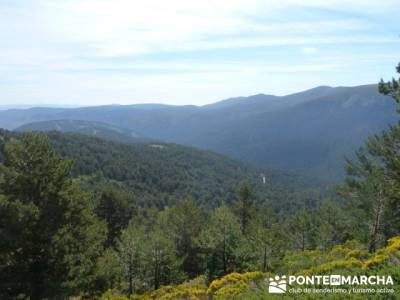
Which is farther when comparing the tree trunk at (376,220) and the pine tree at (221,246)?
the pine tree at (221,246)

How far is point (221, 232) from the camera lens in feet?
110

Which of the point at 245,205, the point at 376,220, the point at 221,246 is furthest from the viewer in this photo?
the point at 245,205

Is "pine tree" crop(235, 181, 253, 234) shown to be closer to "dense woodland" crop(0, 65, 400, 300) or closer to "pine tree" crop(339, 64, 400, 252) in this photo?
"dense woodland" crop(0, 65, 400, 300)

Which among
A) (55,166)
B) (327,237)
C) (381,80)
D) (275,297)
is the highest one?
(381,80)

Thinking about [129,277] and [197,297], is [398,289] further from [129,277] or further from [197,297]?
[129,277]

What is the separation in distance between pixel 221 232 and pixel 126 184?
13253 centimetres

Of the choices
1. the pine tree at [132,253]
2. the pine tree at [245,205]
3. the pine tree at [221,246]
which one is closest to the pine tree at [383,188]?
the pine tree at [221,246]

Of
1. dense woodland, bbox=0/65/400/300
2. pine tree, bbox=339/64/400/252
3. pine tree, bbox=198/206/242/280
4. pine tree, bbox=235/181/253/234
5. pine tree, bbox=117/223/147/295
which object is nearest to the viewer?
dense woodland, bbox=0/65/400/300

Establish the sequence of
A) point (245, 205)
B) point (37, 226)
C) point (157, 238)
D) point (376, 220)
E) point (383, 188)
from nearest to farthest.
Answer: point (37, 226) → point (383, 188) → point (376, 220) → point (157, 238) → point (245, 205)

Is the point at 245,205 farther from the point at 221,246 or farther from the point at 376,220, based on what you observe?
the point at 376,220

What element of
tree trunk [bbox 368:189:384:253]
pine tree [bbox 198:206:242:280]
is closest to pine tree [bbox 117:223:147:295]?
pine tree [bbox 198:206:242:280]

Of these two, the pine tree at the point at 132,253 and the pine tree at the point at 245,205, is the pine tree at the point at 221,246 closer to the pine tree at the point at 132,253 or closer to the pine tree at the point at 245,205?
the pine tree at the point at 132,253

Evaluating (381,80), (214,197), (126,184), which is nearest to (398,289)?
(381,80)

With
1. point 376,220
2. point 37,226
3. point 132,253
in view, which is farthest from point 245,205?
point 37,226
